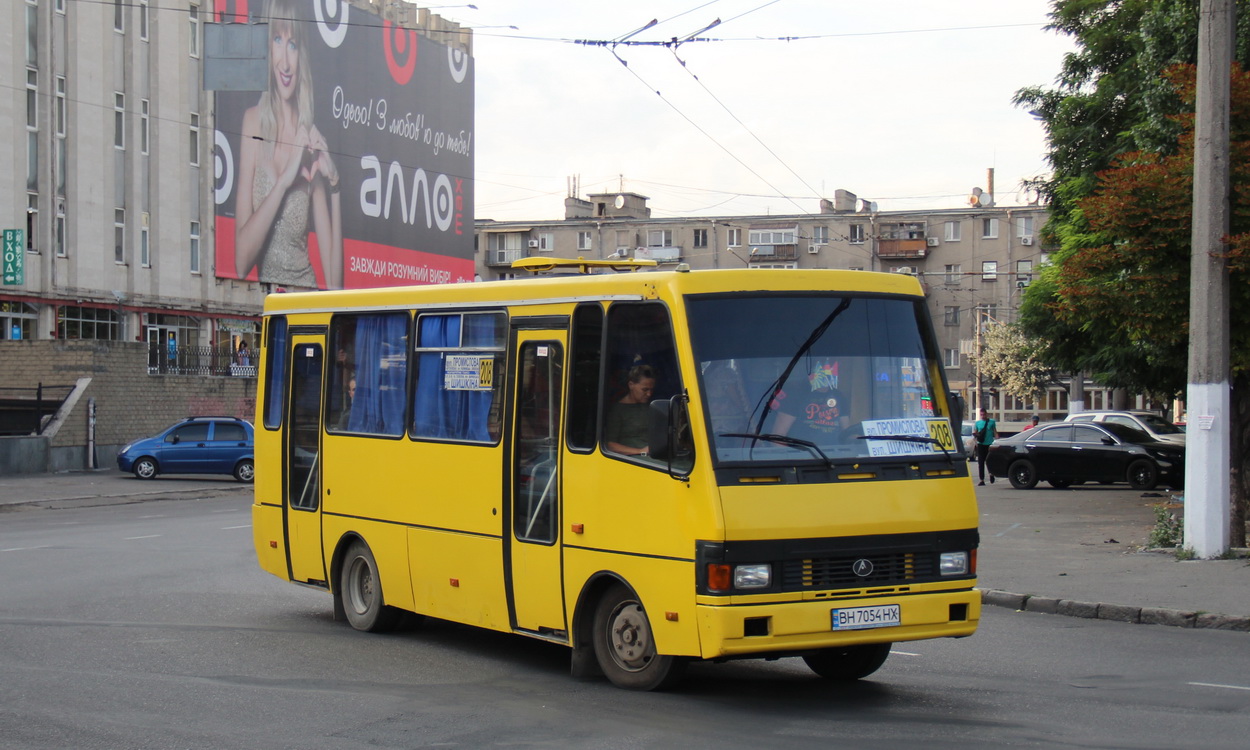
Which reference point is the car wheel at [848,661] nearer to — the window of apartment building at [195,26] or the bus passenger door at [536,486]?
the bus passenger door at [536,486]

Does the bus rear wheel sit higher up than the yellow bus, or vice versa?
the yellow bus

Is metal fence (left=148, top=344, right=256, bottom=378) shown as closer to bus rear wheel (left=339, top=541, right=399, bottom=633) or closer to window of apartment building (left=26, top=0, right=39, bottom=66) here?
window of apartment building (left=26, top=0, right=39, bottom=66)

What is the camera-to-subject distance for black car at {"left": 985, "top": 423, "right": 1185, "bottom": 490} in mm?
30750

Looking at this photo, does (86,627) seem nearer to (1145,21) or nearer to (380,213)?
(1145,21)

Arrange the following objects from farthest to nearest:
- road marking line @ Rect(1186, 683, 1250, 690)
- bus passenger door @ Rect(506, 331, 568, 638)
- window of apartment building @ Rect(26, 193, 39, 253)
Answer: window of apartment building @ Rect(26, 193, 39, 253), bus passenger door @ Rect(506, 331, 568, 638), road marking line @ Rect(1186, 683, 1250, 690)

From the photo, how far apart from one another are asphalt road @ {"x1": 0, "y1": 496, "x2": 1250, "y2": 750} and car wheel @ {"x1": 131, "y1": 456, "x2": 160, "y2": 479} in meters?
22.3

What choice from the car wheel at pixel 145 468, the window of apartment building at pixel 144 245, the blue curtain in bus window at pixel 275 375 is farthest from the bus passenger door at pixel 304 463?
the window of apartment building at pixel 144 245

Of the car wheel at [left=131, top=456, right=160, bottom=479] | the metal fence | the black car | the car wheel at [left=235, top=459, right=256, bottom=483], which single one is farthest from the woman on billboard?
the black car

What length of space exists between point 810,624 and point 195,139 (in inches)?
2020

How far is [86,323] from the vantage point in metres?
50.4

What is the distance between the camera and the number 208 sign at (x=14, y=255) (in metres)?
45.2

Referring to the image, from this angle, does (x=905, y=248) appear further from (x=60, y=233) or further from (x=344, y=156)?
(x=60, y=233)

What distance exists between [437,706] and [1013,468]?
87.3 feet

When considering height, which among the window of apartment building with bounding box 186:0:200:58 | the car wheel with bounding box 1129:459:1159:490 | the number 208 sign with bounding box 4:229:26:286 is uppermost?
the window of apartment building with bounding box 186:0:200:58
